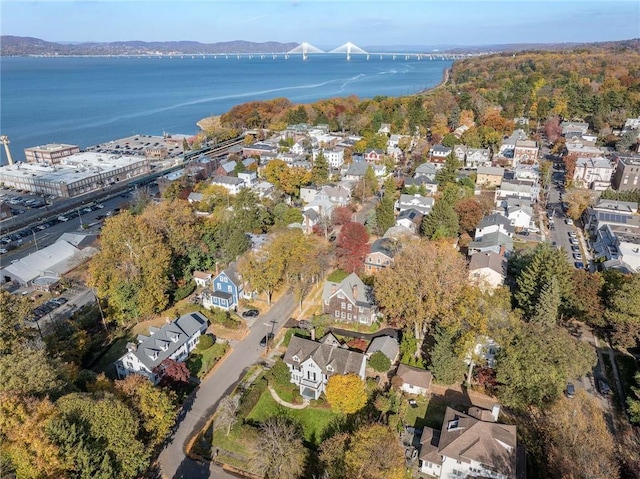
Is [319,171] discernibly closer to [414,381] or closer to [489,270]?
[489,270]

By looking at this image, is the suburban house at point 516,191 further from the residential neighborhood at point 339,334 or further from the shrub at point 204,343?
the shrub at point 204,343

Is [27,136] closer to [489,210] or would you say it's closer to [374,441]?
[489,210]

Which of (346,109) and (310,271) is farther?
(346,109)

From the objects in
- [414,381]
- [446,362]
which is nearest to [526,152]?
[446,362]

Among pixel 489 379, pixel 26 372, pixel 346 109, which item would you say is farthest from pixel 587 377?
pixel 346 109

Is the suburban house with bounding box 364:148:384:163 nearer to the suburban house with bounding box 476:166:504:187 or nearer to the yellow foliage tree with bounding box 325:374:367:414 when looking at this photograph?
the suburban house with bounding box 476:166:504:187
